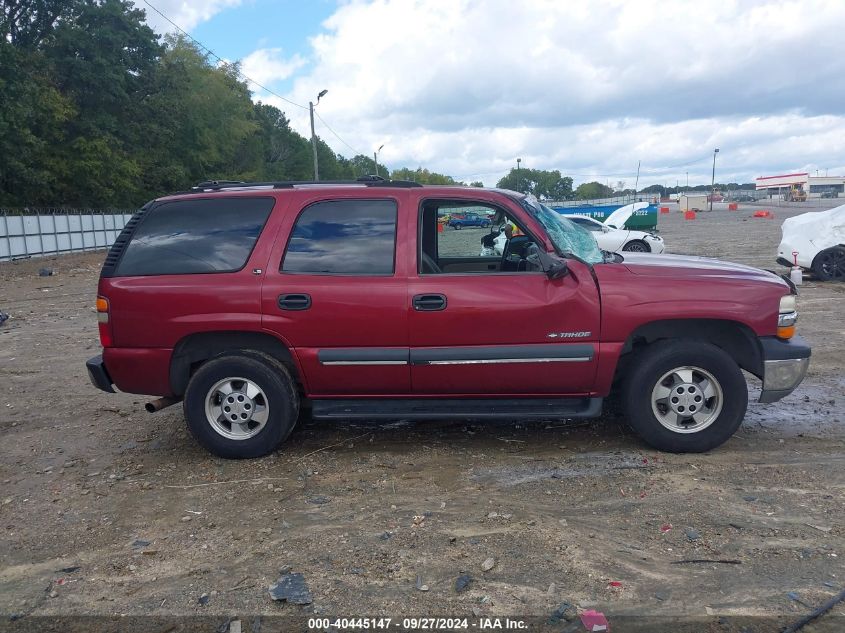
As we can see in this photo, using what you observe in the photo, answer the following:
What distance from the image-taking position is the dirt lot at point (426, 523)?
335 cm

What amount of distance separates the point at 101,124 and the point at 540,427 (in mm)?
46975

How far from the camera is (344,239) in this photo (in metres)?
5.13

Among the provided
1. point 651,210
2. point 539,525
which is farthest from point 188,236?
point 651,210

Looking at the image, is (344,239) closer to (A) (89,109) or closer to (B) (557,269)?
(B) (557,269)

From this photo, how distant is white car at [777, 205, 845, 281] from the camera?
13812 mm

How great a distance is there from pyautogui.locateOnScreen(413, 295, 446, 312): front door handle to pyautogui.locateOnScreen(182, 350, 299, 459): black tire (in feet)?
3.52

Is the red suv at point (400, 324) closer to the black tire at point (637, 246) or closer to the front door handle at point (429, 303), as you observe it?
the front door handle at point (429, 303)

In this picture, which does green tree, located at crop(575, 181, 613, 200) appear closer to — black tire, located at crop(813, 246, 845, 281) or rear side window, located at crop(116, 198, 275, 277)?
black tire, located at crop(813, 246, 845, 281)

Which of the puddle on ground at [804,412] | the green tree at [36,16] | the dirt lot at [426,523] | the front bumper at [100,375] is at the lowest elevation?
the dirt lot at [426,523]

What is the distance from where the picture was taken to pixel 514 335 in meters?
4.95

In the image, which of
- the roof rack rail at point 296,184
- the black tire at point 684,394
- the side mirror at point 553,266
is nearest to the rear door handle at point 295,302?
the roof rack rail at point 296,184

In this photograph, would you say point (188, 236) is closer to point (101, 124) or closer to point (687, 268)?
point (687, 268)

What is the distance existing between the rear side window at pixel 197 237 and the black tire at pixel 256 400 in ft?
2.24

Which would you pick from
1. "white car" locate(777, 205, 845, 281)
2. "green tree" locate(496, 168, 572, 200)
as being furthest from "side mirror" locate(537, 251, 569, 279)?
"green tree" locate(496, 168, 572, 200)
